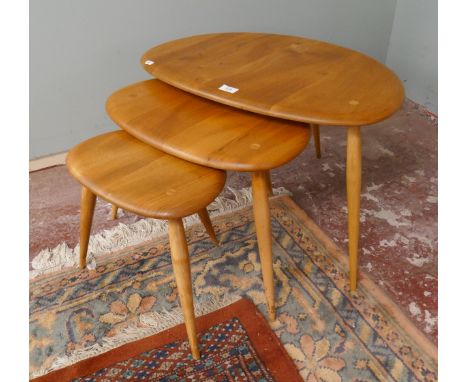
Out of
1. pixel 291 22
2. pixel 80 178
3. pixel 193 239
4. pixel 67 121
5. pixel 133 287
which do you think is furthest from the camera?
pixel 291 22

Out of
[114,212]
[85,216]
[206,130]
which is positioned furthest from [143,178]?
[114,212]

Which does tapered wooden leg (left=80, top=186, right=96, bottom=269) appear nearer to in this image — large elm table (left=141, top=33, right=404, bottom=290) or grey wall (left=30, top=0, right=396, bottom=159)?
large elm table (left=141, top=33, right=404, bottom=290)

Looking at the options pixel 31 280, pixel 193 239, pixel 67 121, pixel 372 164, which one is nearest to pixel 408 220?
pixel 372 164

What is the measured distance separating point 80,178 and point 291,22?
51.2 inches

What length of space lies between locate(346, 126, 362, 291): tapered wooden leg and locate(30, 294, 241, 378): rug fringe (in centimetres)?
32

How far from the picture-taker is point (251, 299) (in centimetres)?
114

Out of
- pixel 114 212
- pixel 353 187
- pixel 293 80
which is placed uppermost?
pixel 293 80

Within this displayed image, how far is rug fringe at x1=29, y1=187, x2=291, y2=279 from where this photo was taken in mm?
1268

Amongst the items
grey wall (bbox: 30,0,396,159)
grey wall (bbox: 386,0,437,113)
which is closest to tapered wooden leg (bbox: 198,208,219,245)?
grey wall (bbox: 30,0,396,159)

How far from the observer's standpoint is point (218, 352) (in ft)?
3.32

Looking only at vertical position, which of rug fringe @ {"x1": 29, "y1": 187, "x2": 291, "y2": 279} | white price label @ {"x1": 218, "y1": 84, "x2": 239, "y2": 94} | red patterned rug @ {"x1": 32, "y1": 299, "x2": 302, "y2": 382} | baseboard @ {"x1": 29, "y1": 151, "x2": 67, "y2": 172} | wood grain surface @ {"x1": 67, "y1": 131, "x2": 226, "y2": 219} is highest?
white price label @ {"x1": 218, "y1": 84, "x2": 239, "y2": 94}

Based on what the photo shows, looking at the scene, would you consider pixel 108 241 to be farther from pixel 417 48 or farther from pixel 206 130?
Answer: pixel 417 48

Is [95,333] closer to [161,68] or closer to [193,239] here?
[193,239]

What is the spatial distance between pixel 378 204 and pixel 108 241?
2.97 feet
